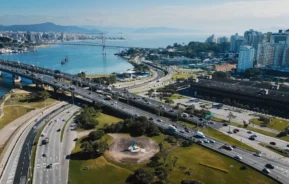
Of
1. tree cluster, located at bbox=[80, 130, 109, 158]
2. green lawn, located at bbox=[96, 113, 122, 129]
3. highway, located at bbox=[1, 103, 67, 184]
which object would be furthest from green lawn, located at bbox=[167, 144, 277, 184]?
highway, located at bbox=[1, 103, 67, 184]

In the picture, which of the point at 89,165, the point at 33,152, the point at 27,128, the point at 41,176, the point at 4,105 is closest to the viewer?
the point at 41,176

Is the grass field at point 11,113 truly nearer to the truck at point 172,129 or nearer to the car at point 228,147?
the truck at point 172,129

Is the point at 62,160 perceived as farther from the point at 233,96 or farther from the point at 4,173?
the point at 233,96

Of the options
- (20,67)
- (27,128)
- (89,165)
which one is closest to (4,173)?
(89,165)

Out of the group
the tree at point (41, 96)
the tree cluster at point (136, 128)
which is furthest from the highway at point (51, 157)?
the tree at point (41, 96)

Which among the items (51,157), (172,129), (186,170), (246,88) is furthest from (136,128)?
(246,88)

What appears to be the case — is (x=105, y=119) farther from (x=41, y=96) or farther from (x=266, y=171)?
(x=266, y=171)
